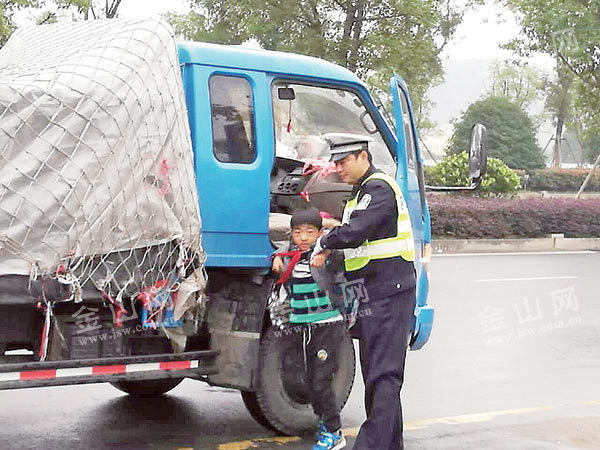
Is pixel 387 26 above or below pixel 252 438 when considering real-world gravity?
above

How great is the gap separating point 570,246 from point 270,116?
17239 mm

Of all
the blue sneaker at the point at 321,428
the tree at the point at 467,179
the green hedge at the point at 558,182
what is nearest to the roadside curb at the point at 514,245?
the tree at the point at 467,179

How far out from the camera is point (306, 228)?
17.0 ft

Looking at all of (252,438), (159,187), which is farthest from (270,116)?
(252,438)

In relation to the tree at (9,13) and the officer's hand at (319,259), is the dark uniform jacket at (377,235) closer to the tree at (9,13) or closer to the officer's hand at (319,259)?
the officer's hand at (319,259)

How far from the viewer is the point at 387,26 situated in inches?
811

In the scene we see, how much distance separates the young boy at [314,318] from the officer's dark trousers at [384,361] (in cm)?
38

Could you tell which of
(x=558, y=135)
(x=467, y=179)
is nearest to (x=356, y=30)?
(x=467, y=179)

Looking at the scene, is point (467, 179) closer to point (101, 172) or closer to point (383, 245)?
point (383, 245)

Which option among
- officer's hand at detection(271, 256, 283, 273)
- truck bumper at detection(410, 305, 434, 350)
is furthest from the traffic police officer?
truck bumper at detection(410, 305, 434, 350)

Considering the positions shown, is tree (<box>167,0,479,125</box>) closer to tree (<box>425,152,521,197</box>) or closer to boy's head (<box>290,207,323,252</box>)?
tree (<box>425,152,521,197</box>)

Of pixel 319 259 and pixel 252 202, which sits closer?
pixel 319 259

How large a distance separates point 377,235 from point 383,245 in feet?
0.20

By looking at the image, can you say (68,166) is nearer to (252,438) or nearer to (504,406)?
(252,438)
